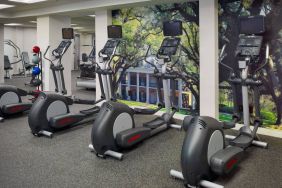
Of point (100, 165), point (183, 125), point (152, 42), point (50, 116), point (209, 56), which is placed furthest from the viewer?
point (152, 42)

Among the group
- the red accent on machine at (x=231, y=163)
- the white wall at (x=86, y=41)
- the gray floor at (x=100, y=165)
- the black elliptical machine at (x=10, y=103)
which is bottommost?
the gray floor at (x=100, y=165)

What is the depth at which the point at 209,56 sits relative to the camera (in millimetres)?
4922

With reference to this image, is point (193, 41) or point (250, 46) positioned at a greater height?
point (193, 41)

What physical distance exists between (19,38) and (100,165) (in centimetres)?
1297

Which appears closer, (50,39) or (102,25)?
(102,25)

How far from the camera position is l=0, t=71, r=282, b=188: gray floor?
9.41 ft

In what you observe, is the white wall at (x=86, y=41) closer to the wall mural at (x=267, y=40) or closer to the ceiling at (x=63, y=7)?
the ceiling at (x=63, y=7)

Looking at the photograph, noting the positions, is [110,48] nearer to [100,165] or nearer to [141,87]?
[141,87]

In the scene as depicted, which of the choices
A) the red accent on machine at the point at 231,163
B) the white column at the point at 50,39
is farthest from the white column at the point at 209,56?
the white column at the point at 50,39

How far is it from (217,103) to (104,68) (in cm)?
222

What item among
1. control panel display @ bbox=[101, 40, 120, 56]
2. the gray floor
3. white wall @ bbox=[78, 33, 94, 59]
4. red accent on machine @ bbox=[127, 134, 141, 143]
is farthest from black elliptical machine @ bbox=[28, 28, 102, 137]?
white wall @ bbox=[78, 33, 94, 59]

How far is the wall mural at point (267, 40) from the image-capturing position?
4.39 m

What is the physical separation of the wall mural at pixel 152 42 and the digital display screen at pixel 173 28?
0.83 metres

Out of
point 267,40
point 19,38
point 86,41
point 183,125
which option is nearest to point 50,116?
point 183,125
